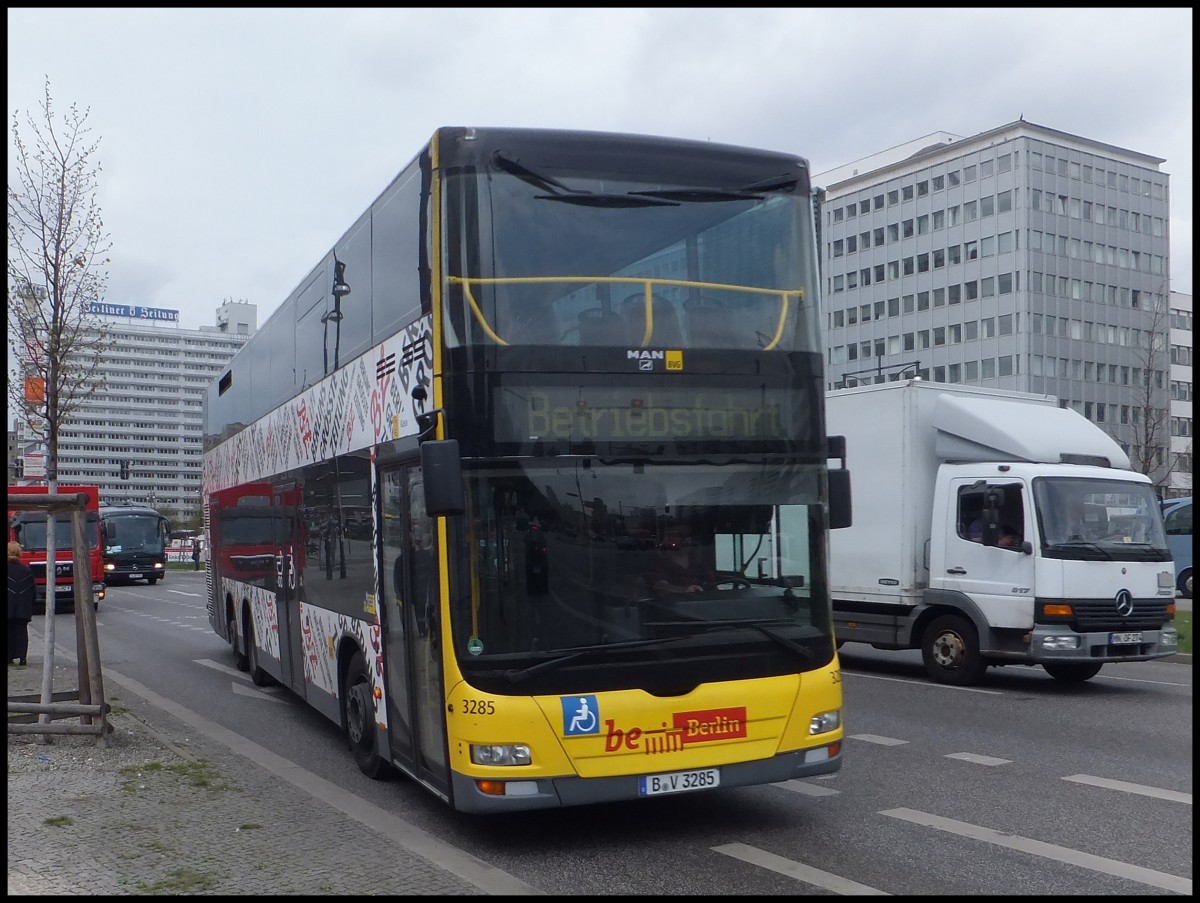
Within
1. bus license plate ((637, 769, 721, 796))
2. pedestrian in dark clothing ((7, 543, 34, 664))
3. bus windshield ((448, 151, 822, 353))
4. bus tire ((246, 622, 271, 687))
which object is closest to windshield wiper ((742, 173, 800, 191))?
bus windshield ((448, 151, 822, 353))

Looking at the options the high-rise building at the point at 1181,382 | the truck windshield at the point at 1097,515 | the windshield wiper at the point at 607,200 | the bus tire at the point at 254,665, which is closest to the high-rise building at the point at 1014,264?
the high-rise building at the point at 1181,382

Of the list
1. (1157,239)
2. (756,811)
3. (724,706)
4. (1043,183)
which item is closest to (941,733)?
(756,811)

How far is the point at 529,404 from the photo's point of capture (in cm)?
689

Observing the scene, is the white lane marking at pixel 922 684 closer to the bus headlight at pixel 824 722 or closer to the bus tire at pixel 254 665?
the bus headlight at pixel 824 722

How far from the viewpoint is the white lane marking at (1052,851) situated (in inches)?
246

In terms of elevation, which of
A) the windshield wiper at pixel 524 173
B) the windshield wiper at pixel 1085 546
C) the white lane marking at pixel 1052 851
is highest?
the windshield wiper at pixel 524 173

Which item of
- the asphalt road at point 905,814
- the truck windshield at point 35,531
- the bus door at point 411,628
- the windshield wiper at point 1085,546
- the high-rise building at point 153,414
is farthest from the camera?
the high-rise building at point 153,414

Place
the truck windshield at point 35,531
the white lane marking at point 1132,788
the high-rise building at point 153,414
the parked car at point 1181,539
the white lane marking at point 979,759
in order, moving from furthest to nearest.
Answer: the high-rise building at point 153,414, the truck windshield at point 35,531, the parked car at point 1181,539, the white lane marking at point 979,759, the white lane marking at point 1132,788

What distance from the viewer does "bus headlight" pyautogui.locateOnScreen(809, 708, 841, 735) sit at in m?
7.26

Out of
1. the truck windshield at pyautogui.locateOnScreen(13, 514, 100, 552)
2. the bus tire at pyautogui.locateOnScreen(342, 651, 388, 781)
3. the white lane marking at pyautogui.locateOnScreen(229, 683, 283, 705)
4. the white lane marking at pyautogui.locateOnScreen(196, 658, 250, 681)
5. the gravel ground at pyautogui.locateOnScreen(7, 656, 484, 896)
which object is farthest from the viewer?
the truck windshield at pyautogui.locateOnScreen(13, 514, 100, 552)

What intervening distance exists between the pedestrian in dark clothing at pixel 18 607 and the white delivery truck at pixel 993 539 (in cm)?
998

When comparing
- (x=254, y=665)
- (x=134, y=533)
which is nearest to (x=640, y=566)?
(x=254, y=665)

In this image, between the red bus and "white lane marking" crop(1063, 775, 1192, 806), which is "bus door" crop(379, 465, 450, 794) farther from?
the red bus

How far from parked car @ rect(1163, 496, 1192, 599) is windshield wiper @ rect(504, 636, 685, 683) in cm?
2424
